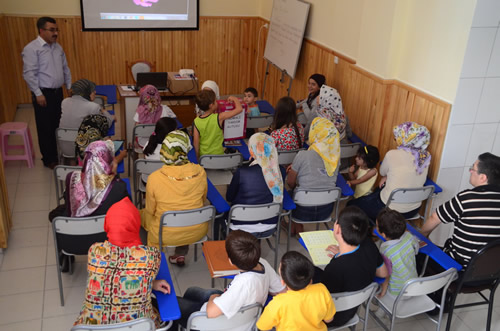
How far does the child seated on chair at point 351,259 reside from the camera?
2785 millimetres

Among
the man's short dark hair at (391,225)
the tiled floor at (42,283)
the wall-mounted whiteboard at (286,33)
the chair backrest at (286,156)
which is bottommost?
the tiled floor at (42,283)

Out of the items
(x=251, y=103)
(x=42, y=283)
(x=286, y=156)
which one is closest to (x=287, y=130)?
(x=286, y=156)

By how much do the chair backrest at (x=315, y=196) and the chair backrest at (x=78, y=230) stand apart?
1.65m

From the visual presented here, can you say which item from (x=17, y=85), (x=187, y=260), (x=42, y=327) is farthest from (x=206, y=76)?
(x=42, y=327)

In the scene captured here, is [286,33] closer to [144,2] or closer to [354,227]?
[144,2]

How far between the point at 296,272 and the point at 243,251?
35 centimetres

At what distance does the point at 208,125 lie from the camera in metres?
4.83

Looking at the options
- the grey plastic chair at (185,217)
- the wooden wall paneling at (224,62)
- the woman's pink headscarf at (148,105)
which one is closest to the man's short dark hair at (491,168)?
the wooden wall paneling at (224,62)

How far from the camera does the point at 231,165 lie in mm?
Answer: 4555

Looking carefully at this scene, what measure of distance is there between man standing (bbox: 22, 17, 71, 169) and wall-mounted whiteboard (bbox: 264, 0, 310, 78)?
331cm

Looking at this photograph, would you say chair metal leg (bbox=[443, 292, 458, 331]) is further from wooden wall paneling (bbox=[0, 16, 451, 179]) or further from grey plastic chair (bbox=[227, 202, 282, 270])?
wooden wall paneling (bbox=[0, 16, 451, 179])

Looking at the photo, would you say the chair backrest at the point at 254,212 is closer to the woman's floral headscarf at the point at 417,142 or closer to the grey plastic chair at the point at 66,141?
the woman's floral headscarf at the point at 417,142

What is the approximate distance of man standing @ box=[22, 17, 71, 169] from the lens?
Result: 17.7ft

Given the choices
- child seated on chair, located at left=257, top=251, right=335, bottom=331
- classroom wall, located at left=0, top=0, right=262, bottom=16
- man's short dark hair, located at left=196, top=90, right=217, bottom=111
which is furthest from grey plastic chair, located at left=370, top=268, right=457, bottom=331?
classroom wall, located at left=0, top=0, right=262, bottom=16
